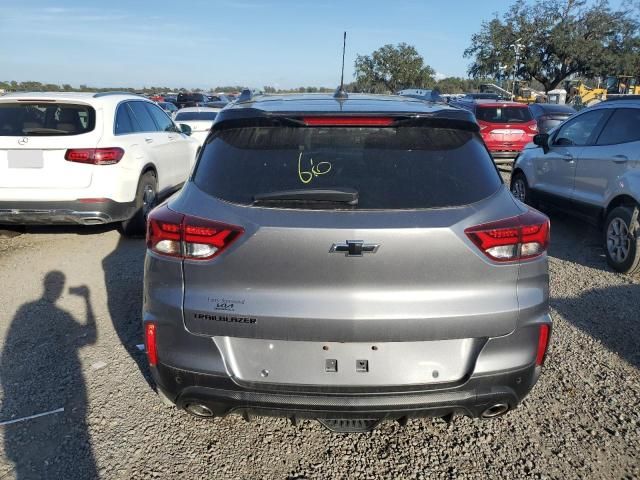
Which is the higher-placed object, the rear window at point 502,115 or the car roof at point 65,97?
the car roof at point 65,97

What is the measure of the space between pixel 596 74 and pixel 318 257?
1851 inches

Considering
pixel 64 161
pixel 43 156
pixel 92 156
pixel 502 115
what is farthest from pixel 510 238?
pixel 502 115

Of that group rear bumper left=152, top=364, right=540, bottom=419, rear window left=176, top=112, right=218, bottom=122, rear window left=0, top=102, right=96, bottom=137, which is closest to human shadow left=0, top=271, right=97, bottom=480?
rear bumper left=152, top=364, right=540, bottom=419

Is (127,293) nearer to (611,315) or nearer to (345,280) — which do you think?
(345,280)

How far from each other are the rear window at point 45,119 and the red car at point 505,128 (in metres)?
9.17

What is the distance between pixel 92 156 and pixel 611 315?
5.24 metres

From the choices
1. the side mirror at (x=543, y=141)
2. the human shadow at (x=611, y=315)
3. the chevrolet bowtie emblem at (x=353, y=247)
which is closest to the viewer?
the chevrolet bowtie emblem at (x=353, y=247)

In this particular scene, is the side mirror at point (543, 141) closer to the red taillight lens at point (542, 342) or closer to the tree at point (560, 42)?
the red taillight lens at point (542, 342)

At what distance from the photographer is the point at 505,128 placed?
12500mm

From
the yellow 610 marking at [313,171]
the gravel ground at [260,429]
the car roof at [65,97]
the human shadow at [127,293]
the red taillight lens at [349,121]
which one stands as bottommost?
the human shadow at [127,293]

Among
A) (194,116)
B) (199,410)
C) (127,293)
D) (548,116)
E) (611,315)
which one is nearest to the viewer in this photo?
(199,410)

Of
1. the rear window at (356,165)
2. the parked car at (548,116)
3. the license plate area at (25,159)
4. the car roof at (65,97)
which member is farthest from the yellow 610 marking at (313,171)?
the parked car at (548,116)

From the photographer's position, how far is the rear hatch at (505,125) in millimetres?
12477

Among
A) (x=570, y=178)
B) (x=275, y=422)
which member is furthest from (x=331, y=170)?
(x=570, y=178)
